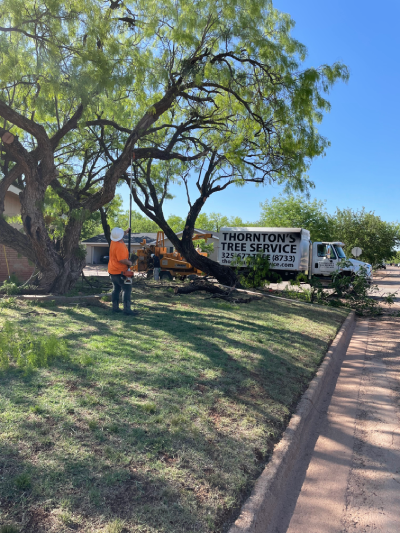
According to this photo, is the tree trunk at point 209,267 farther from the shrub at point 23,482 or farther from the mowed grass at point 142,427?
the shrub at point 23,482

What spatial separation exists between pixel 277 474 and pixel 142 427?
3.97ft

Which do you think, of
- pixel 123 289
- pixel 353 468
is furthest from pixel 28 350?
pixel 353 468

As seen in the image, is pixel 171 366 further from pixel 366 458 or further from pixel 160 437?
pixel 366 458

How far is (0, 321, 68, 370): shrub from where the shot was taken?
4.84 metres

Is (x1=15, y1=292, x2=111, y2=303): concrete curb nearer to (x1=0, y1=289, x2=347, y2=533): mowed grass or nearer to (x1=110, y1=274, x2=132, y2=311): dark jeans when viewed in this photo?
(x1=110, y1=274, x2=132, y2=311): dark jeans

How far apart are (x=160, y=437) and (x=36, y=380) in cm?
169

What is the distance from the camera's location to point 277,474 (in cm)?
340

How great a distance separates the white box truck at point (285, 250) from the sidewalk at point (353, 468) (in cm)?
1541

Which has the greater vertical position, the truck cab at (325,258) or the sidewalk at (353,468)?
the truck cab at (325,258)

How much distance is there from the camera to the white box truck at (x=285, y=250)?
21922mm

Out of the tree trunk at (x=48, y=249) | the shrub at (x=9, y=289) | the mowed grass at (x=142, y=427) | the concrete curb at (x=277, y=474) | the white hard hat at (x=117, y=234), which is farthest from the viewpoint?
the tree trunk at (x=48, y=249)

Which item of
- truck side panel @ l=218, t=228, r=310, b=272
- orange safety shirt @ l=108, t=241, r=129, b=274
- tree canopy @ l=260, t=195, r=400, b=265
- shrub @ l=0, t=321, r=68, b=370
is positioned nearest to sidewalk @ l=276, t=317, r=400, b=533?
shrub @ l=0, t=321, r=68, b=370

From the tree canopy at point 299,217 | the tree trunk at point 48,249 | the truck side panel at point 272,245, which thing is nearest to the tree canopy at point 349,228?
the tree canopy at point 299,217

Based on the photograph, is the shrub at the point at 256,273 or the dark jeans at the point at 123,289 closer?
the dark jeans at the point at 123,289
